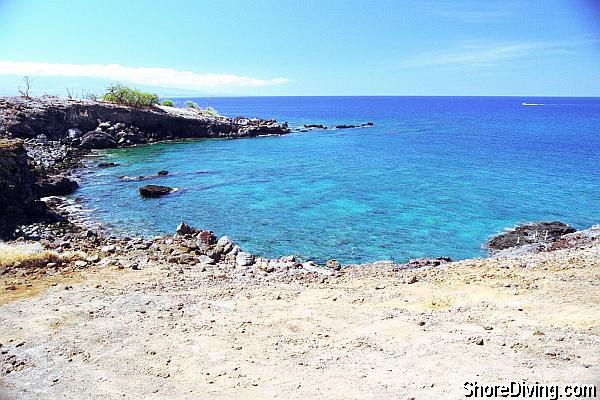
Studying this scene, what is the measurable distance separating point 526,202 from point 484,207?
4.08 meters

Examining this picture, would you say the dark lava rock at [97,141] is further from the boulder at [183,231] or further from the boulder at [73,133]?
the boulder at [183,231]

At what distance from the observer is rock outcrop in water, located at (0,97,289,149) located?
193 ft

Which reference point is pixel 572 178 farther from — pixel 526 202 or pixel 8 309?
pixel 8 309

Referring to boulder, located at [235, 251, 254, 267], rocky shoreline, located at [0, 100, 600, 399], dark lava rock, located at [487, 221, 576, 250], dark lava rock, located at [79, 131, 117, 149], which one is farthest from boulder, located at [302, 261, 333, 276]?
dark lava rock, located at [79, 131, 117, 149]

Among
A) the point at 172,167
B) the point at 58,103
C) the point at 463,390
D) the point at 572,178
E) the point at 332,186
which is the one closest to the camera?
the point at 463,390

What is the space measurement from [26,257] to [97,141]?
166 feet

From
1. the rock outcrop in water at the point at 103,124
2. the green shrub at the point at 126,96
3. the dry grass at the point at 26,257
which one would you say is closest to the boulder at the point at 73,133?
the rock outcrop in water at the point at 103,124

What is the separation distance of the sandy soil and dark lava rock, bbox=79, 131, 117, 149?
5179cm

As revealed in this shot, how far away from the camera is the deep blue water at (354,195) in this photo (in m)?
26.0

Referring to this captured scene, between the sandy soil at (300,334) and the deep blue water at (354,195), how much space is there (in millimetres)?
7951

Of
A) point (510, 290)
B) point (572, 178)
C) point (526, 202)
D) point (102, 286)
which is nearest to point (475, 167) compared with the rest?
point (572, 178)

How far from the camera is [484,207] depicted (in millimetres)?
32875

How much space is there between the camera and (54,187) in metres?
35.6

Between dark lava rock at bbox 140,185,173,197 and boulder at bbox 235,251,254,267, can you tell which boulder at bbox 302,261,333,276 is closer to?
boulder at bbox 235,251,254,267
